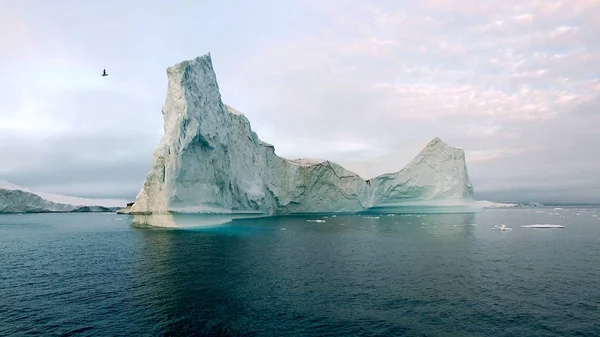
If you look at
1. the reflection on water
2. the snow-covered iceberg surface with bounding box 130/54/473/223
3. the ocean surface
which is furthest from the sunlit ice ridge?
the ocean surface

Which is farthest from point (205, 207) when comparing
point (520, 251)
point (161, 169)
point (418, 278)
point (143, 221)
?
point (520, 251)

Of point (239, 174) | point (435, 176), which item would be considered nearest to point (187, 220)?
point (239, 174)

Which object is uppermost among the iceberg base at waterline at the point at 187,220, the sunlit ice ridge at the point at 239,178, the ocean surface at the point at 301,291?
the sunlit ice ridge at the point at 239,178

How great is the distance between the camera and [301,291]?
13.8 m

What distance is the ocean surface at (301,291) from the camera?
10.2 m

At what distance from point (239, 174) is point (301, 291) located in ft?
117

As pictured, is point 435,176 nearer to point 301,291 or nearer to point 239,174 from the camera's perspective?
point 239,174

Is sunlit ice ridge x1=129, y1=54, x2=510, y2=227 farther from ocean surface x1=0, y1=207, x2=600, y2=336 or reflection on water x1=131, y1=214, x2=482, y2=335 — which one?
ocean surface x1=0, y1=207, x2=600, y2=336

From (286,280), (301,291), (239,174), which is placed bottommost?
(301,291)

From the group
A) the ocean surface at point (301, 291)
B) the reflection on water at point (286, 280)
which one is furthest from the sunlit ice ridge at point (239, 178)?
the ocean surface at point (301, 291)

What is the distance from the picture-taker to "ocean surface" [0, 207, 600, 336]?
10.2 metres

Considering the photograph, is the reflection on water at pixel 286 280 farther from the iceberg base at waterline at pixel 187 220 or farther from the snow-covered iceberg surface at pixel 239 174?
the snow-covered iceberg surface at pixel 239 174

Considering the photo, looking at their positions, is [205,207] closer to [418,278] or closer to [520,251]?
[418,278]

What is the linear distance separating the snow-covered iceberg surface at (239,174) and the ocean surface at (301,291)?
12.7 metres
